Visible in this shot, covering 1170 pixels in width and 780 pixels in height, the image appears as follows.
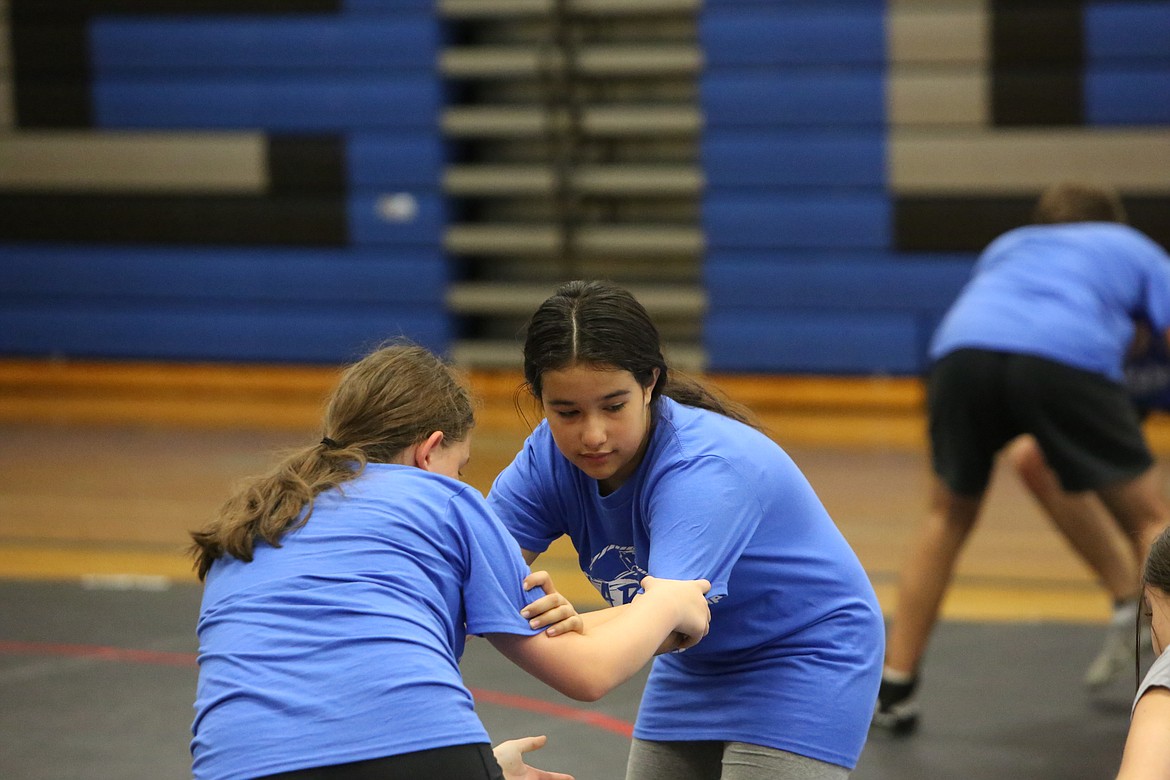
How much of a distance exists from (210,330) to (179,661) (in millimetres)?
4340

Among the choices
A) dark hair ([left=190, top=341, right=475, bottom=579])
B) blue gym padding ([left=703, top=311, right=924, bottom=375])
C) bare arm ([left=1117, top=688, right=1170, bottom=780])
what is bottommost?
blue gym padding ([left=703, top=311, right=924, bottom=375])

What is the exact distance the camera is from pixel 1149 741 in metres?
1.44

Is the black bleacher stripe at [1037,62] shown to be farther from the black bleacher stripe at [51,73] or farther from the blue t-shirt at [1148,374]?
the black bleacher stripe at [51,73]

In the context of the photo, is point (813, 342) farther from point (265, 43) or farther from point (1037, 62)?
point (265, 43)

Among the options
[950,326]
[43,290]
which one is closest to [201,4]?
[43,290]

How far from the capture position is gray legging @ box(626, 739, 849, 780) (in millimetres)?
1938

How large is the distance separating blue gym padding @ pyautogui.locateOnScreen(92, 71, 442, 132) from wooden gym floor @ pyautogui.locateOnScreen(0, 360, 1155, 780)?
133 centimetres

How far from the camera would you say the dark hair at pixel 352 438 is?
165 cm

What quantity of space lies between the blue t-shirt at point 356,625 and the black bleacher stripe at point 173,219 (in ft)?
21.3

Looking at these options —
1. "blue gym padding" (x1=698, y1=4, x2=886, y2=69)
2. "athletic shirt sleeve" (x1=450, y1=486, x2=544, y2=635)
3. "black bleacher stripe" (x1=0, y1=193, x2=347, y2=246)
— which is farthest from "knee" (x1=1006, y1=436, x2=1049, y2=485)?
"black bleacher stripe" (x1=0, y1=193, x2=347, y2=246)

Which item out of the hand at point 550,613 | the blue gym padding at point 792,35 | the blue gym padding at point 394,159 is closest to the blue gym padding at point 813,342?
the blue gym padding at point 792,35

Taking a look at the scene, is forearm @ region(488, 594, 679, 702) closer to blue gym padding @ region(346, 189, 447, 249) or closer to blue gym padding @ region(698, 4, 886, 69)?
blue gym padding @ region(698, 4, 886, 69)

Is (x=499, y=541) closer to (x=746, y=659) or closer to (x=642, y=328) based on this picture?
(x=642, y=328)

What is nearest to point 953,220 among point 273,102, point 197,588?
point 273,102
